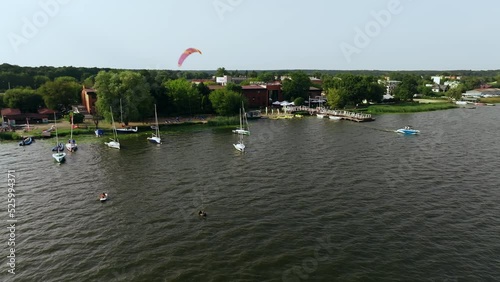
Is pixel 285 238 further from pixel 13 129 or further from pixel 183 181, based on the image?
pixel 13 129

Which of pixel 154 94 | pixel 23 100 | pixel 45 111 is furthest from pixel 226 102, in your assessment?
pixel 23 100

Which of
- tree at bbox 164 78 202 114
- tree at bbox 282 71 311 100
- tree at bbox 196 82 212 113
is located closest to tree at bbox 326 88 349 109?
tree at bbox 282 71 311 100

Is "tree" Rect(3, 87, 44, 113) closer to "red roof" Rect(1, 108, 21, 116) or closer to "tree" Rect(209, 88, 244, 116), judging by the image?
"red roof" Rect(1, 108, 21, 116)

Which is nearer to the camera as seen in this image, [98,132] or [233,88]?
[98,132]

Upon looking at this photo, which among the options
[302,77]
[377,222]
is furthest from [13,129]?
[302,77]

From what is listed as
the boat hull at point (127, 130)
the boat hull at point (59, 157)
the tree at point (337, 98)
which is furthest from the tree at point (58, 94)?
the tree at point (337, 98)

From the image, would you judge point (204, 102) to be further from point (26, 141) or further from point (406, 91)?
point (406, 91)
